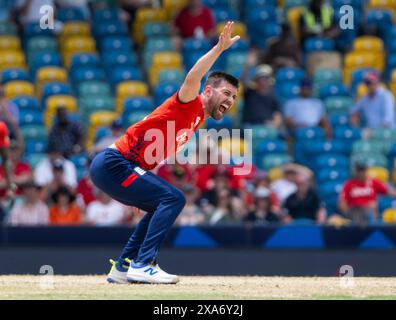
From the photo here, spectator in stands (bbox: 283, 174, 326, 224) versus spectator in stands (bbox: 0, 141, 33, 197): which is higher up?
spectator in stands (bbox: 0, 141, 33, 197)

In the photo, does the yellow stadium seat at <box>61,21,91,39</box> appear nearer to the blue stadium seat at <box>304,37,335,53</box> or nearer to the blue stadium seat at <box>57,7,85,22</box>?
the blue stadium seat at <box>57,7,85,22</box>

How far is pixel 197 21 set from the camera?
19234 mm

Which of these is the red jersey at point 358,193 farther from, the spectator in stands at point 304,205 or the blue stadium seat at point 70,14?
the blue stadium seat at point 70,14

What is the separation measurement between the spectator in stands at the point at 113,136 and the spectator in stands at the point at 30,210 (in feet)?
4.60

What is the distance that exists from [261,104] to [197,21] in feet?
7.27

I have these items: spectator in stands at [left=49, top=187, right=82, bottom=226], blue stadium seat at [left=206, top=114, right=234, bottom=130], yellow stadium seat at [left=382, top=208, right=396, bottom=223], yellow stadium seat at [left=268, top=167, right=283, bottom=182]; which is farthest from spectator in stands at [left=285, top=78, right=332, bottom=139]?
spectator in stands at [left=49, top=187, right=82, bottom=226]

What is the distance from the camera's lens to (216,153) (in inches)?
640

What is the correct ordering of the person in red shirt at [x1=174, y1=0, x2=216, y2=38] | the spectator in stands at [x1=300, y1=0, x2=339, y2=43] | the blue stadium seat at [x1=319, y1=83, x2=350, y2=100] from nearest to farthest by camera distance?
the blue stadium seat at [x1=319, y1=83, x2=350, y2=100] → the person in red shirt at [x1=174, y1=0, x2=216, y2=38] → the spectator in stands at [x1=300, y1=0, x2=339, y2=43]

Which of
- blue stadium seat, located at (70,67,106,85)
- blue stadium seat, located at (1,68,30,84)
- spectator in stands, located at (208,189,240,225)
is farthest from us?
blue stadium seat, located at (70,67,106,85)

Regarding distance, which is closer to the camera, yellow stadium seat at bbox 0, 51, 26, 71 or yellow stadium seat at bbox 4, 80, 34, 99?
yellow stadium seat at bbox 4, 80, 34, 99

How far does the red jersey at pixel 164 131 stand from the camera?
10.2 m

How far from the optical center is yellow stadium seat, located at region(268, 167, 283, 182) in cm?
1678
